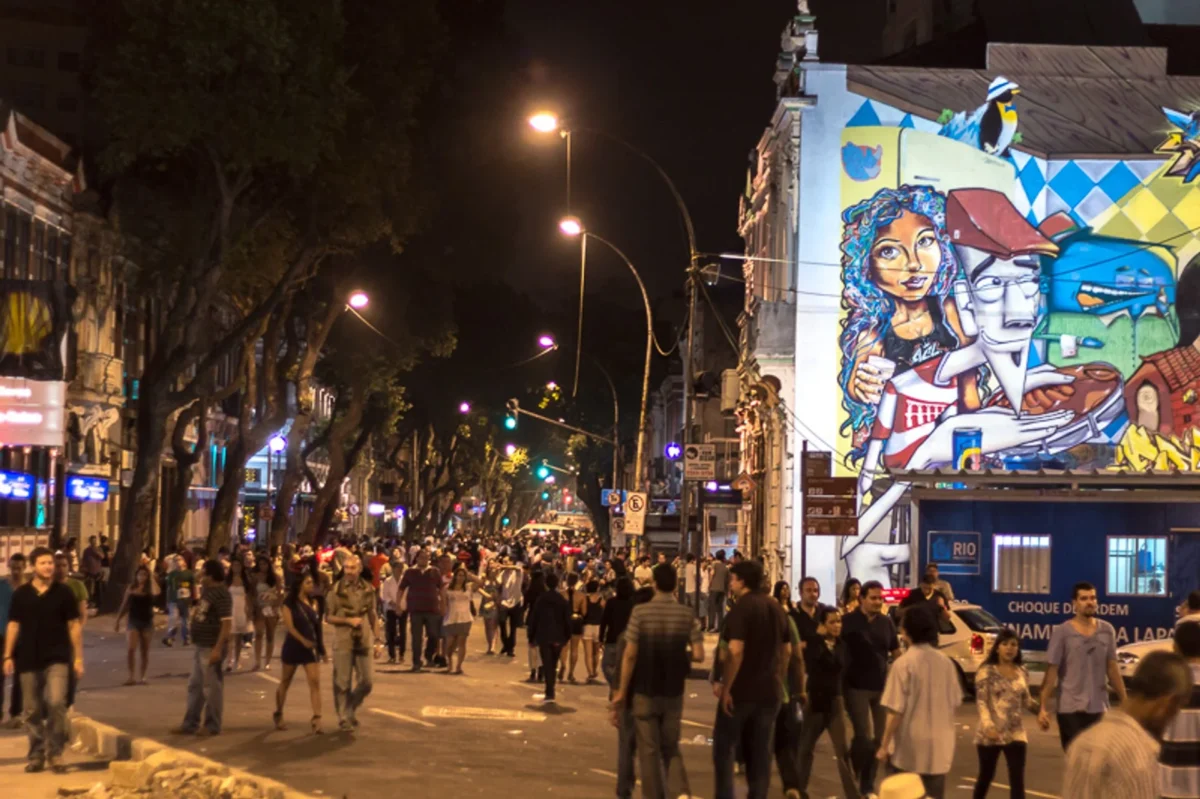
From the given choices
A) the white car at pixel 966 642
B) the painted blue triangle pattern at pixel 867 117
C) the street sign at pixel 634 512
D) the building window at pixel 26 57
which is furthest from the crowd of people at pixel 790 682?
the building window at pixel 26 57

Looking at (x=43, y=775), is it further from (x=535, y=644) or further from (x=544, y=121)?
(x=544, y=121)

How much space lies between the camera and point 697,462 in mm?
31094

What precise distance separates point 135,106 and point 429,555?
11430mm

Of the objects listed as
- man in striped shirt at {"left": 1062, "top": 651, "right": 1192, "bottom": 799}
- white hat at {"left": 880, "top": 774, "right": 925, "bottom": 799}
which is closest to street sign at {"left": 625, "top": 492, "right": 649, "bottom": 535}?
man in striped shirt at {"left": 1062, "top": 651, "right": 1192, "bottom": 799}

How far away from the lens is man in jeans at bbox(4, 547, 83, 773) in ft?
46.0

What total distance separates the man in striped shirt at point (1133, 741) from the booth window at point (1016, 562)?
74.1 feet

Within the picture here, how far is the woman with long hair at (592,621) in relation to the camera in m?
25.8

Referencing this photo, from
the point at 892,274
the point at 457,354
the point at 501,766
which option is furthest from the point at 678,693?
the point at 457,354

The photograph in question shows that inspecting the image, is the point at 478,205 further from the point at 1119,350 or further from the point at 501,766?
the point at 501,766

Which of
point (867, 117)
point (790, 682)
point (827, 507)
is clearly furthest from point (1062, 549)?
point (790, 682)

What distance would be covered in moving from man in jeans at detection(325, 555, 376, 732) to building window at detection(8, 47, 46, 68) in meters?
51.1

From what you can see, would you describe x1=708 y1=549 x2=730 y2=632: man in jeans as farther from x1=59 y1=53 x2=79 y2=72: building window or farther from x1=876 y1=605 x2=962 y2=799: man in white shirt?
x1=59 y1=53 x2=79 y2=72: building window

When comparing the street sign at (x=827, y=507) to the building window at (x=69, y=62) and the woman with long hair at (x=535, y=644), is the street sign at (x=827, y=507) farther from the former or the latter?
the building window at (x=69, y=62)

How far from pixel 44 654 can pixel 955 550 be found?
57.4 ft
